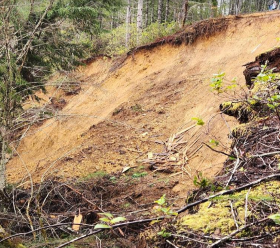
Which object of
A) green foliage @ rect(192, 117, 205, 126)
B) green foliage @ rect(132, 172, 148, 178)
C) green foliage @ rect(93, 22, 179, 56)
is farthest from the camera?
green foliage @ rect(93, 22, 179, 56)

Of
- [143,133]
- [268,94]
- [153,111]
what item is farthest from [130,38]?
[268,94]

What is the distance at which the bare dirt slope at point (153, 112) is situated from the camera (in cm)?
702

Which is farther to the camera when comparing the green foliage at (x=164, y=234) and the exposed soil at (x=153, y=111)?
the exposed soil at (x=153, y=111)

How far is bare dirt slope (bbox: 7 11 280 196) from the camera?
702cm

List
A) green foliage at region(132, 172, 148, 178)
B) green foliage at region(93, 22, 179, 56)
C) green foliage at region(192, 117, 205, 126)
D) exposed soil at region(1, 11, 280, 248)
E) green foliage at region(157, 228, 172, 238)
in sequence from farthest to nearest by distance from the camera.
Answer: green foliage at region(93, 22, 179, 56) < green foliage at region(132, 172, 148, 178) < exposed soil at region(1, 11, 280, 248) < green foliage at region(192, 117, 205, 126) < green foliage at region(157, 228, 172, 238)

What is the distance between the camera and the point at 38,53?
9727mm

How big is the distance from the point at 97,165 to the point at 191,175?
2715 millimetres

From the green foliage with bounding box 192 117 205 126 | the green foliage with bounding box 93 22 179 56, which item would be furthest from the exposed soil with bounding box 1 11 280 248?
the green foliage with bounding box 93 22 179 56

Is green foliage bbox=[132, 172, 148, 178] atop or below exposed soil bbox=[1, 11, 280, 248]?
below

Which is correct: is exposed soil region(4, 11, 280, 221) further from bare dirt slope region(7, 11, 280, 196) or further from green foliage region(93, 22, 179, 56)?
green foliage region(93, 22, 179, 56)

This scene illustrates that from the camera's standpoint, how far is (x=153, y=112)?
31.1 ft

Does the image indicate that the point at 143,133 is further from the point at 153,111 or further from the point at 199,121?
the point at 199,121

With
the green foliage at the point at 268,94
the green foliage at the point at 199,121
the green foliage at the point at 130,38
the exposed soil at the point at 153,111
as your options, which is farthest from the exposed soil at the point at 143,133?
the green foliage at the point at 130,38

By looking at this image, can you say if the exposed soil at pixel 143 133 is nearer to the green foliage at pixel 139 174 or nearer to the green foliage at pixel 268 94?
the green foliage at pixel 139 174
